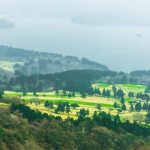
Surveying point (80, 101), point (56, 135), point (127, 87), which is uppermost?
point (127, 87)

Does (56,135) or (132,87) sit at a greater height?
(132,87)

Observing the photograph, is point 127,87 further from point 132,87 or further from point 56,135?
point 56,135

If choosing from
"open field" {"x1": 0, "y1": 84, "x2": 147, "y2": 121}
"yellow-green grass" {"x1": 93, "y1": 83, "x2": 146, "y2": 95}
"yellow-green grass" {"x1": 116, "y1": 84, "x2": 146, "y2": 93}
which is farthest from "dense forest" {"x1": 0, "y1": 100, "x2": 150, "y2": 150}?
"yellow-green grass" {"x1": 93, "y1": 83, "x2": 146, "y2": 95}

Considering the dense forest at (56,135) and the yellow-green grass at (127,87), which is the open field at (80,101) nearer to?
the yellow-green grass at (127,87)

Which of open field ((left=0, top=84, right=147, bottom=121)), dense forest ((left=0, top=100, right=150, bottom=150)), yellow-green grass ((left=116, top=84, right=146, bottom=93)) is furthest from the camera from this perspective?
yellow-green grass ((left=116, top=84, right=146, bottom=93))

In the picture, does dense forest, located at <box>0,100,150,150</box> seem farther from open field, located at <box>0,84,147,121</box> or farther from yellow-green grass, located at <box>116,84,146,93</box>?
yellow-green grass, located at <box>116,84,146,93</box>

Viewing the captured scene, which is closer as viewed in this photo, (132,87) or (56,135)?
(56,135)

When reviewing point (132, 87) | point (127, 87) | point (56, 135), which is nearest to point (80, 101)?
point (127, 87)

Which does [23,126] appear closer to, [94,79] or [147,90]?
[147,90]

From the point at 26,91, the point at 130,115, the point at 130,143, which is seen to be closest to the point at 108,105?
the point at 130,115

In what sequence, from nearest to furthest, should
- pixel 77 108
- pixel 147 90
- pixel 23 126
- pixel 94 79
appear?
pixel 23 126
pixel 77 108
pixel 147 90
pixel 94 79

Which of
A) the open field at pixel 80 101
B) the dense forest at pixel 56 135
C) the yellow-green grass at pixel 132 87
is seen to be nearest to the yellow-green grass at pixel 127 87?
the yellow-green grass at pixel 132 87
